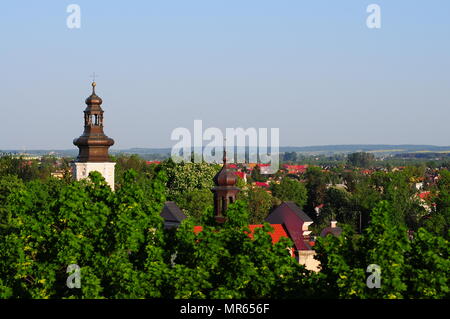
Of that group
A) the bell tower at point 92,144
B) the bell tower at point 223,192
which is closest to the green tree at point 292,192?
the bell tower at point 92,144

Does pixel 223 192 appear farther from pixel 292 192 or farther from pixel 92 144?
pixel 292 192

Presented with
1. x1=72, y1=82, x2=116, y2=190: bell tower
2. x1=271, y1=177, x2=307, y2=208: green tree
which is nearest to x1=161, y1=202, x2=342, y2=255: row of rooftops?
x1=72, y1=82, x2=116, y2=190: bell tower

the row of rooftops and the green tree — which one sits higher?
the row of rooftops

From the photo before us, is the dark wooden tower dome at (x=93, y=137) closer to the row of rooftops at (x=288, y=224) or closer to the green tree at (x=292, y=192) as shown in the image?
the row of rooftops at (x=288, y=224)

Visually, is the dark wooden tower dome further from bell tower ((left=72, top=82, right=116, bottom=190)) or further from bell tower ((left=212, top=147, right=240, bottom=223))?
bell tower ((left=212, top=147, right=240, bottom=223))

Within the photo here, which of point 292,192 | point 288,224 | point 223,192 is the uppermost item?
point 223,192

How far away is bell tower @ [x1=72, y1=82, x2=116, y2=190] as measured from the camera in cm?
6219

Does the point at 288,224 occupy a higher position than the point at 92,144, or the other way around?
the point at 92,144

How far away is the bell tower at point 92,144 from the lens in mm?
62188

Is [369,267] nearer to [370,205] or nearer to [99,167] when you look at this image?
[99,167]

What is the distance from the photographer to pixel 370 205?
104 m

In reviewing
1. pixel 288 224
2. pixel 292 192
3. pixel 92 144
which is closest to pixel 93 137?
pixel 92 144

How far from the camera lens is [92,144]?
204 feet
